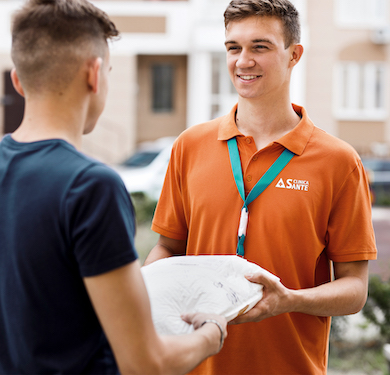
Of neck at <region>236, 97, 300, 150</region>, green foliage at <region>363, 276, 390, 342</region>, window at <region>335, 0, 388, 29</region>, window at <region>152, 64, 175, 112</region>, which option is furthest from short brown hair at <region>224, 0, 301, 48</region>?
window at <region>335, 0, 388, 29</region>

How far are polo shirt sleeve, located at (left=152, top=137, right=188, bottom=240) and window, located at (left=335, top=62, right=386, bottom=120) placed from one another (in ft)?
56.3

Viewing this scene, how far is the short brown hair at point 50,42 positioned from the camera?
133cm

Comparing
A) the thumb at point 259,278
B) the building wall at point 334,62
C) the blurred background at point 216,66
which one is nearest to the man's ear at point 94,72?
the thumb at point 259,278

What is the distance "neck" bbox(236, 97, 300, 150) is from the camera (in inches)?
88.1

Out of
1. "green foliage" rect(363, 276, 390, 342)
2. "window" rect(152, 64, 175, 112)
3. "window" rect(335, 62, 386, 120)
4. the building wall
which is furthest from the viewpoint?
"window" rect(152, 64, 175, 112)

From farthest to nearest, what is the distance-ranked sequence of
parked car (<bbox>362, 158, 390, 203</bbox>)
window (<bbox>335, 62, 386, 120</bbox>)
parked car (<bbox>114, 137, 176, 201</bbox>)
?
1. window (<bbox>335, 62, 386, 120</bbox>)
2. parked car (<bbox>362, 158, 390, 203</bbox>)
3. parked car (<bbox>114, 137, 176, 201</bbox>)

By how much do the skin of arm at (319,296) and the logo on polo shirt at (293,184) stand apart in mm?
375

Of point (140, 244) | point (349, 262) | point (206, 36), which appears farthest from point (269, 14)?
point (206, 36)

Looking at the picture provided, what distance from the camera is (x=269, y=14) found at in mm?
2152

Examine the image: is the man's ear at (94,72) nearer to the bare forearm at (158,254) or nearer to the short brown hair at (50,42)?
the short brown hair at (50,42)

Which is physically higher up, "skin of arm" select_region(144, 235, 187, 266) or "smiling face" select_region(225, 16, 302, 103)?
"smiling face" select_region(225, 16, 302, 103)

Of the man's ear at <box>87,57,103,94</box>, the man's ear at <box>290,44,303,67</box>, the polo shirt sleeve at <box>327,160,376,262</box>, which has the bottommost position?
the polo shirt sleeve at <box>327,160,376,262</box>

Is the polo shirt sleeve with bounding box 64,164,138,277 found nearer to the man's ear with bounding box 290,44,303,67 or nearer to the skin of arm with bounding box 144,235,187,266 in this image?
the skin of arm with bounding box 144,235,187,266

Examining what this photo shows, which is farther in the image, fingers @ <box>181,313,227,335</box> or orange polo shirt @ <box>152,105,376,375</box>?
orange polo shirt @ <box>152,105,376,375</box>
